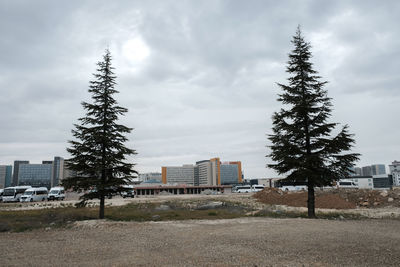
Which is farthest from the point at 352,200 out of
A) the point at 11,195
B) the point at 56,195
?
the point at 11,195

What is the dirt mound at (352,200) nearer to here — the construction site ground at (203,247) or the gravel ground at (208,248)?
the gravel ground at (208,248)

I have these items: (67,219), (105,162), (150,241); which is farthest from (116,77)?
(150,241)

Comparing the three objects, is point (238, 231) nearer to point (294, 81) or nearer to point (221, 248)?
point (221, 248)

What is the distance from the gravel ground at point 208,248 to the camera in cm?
891

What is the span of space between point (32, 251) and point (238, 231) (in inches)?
363

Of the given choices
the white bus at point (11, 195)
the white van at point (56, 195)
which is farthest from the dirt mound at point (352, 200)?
the white bus at point (11, 195)

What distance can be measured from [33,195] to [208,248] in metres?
50.7

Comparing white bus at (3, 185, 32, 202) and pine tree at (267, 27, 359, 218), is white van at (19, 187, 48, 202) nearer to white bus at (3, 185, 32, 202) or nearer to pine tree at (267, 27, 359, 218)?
white bus at (3, 185, 32, 202)

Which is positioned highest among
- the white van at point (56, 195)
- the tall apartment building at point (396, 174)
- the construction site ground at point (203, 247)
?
the tall apartment building at point (396, 174)

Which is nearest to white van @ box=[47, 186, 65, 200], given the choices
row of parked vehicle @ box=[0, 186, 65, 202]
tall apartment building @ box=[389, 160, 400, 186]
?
row of parked vehicle @ box=[0, 186, 65, 202]

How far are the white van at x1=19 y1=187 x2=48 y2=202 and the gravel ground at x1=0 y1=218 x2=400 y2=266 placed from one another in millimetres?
39443

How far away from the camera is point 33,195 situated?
5072 cm

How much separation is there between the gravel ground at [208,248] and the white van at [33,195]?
3944 centimetres

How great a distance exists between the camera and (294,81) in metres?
21.7
